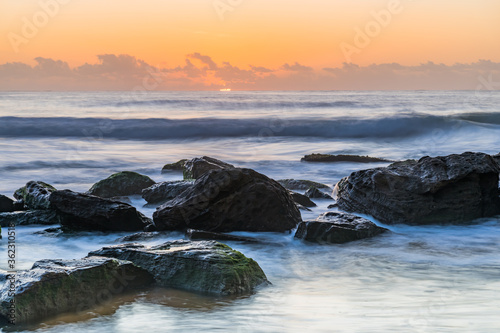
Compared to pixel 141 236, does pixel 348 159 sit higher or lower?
higher

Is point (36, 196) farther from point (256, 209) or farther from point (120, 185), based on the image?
point (256, 209)

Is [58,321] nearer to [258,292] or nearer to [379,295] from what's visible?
[258,292]

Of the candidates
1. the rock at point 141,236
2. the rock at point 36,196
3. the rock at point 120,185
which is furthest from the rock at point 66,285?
the rock at point 120,185

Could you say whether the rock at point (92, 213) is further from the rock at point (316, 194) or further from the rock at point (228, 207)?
the rock at point (316, 194)

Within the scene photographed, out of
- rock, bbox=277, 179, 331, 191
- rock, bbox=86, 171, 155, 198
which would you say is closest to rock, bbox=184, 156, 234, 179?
rock, bbox=86, 171, 155, 198

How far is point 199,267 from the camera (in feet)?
15.0

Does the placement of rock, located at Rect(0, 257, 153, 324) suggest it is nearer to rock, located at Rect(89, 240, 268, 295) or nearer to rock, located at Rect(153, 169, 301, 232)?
Answer: rock, located at Rect(89, 240, 268, 295)

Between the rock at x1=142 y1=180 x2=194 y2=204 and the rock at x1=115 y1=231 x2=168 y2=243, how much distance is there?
2.18 meters

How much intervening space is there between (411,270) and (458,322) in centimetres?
146

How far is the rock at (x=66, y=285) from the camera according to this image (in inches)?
151

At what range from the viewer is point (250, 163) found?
15.9m

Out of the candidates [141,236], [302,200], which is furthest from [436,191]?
[141,236]

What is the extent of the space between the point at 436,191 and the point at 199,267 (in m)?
3.69

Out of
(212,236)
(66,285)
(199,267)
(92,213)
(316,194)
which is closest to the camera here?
(66,285)
